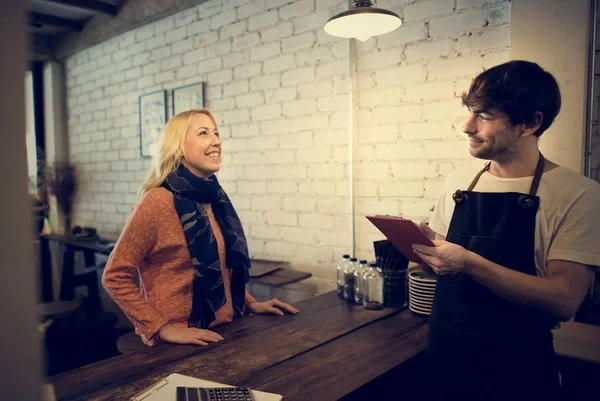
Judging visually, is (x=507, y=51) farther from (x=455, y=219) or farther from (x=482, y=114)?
(x=455, y=219)

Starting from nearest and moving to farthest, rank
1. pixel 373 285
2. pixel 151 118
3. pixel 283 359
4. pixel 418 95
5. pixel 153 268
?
pixel 283 359, pixel 153 268, pixel 373 285, pixel 418 95, pixel 151 118

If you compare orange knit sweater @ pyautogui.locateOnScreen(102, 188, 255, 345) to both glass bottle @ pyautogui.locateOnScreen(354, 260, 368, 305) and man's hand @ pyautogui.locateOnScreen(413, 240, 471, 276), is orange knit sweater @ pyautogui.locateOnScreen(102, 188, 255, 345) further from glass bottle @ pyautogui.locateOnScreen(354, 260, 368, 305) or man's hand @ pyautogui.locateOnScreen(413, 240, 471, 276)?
man's hand @ pyautogui.locateOnScreen(413, 240, 471, 276)

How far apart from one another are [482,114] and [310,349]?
100 cm

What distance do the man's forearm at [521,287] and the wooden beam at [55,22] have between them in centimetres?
496

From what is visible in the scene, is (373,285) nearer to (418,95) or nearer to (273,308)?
(273,308)

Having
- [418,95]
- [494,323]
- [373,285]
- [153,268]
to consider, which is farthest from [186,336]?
[418,95]

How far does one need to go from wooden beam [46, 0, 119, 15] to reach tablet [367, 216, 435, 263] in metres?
3.95

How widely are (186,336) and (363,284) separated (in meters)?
0.89

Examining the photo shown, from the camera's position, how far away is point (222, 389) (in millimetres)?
1175

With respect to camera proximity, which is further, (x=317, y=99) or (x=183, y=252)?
(x=317, y=99)

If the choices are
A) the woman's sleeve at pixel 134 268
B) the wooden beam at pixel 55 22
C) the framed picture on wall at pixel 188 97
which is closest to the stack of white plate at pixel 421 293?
the woman's sleeve at pixel 134 268

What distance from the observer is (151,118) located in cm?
412

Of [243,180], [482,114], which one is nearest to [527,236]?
[482,114]

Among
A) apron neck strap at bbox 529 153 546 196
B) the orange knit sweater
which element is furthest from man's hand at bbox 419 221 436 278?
the orange knit sweater
